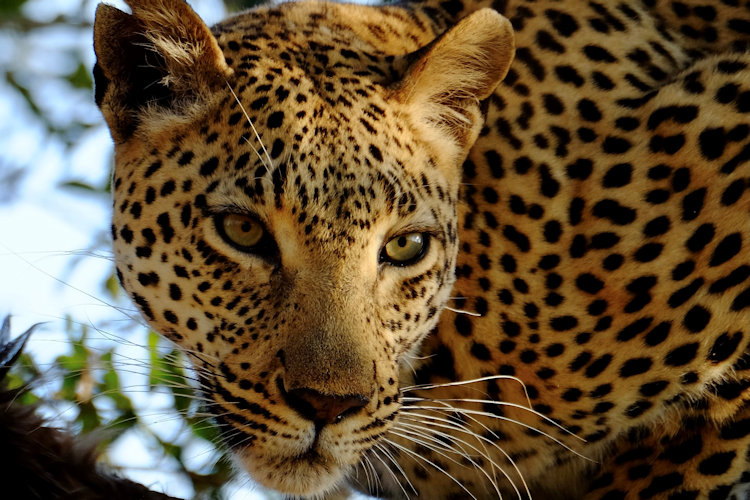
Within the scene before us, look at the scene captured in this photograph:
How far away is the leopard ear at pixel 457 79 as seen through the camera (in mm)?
4227

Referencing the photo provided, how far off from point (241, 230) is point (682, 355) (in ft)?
6.07

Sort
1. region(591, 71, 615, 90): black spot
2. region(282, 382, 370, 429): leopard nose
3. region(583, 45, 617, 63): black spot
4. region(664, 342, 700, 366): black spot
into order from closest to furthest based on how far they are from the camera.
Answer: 1. region(282, 382, 370, 429): leopard nose
2. region(664, 342, 700, 366): black spot
3. region(591, 71, 615, 90): black spot
4. region(583, 45, 617, 63): black spot

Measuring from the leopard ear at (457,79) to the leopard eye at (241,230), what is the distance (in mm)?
839

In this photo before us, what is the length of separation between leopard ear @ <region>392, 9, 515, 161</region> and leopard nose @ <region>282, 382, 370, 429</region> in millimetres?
1257

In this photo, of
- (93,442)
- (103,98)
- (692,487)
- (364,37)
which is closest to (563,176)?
(364,37)

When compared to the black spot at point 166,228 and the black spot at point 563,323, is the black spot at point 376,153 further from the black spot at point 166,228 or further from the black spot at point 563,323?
the black spot at point 563,323

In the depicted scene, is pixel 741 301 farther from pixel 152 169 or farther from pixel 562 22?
pixel 152 169

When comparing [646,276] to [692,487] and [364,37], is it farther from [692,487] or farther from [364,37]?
[364,37]

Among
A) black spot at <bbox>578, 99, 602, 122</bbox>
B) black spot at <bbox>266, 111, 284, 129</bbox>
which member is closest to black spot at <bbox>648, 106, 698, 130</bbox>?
black spot at <bbox>578, 99, 602, 122</bbox>

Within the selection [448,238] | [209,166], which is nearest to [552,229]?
[448,238]

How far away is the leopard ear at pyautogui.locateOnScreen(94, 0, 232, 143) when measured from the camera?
13.3 ft

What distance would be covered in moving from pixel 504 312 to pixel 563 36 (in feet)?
4.39

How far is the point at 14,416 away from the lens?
10.3ft

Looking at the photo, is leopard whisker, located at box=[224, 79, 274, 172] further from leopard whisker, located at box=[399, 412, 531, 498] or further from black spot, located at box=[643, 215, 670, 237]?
black spot, located at box=[643, 215, 670, 237]
